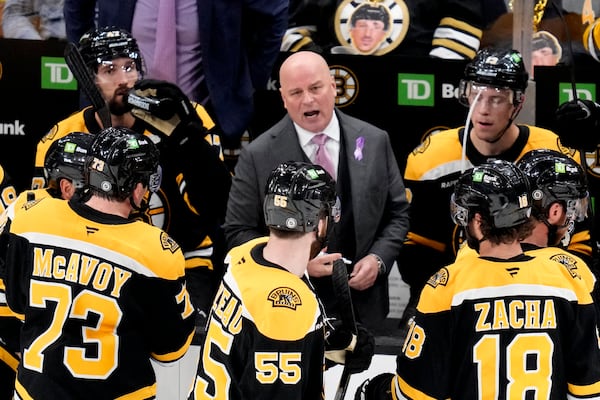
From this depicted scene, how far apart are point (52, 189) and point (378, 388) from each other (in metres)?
1.50

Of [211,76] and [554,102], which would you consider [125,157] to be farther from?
[554,102]

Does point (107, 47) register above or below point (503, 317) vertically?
above

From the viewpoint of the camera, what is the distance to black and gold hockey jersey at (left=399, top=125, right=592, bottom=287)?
5.26m

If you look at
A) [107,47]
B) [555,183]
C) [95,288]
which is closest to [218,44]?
[107,47]

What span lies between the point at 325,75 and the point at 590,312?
1640 millimetres

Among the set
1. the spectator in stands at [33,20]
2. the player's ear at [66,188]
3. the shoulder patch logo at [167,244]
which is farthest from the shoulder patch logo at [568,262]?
the spectator in stands at [33,20]

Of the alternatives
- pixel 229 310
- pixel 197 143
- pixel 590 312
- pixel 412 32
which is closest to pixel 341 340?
pixel 229 310

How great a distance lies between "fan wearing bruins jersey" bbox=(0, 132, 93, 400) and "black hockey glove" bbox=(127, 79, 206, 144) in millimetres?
373

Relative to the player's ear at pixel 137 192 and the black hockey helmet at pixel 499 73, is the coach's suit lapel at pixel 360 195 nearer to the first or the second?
the black hockey helmet at pixel 499 73

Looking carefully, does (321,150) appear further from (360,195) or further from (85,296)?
(85,296)

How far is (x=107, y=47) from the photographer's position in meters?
5.30

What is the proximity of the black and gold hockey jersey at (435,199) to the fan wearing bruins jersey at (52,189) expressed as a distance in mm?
1442

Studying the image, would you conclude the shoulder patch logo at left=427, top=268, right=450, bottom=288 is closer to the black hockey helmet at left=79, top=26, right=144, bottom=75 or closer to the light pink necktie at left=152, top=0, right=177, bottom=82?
the black hockey helmet at left=79, top=26, right=144, bottom=75

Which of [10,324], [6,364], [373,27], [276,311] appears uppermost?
[373,27]
